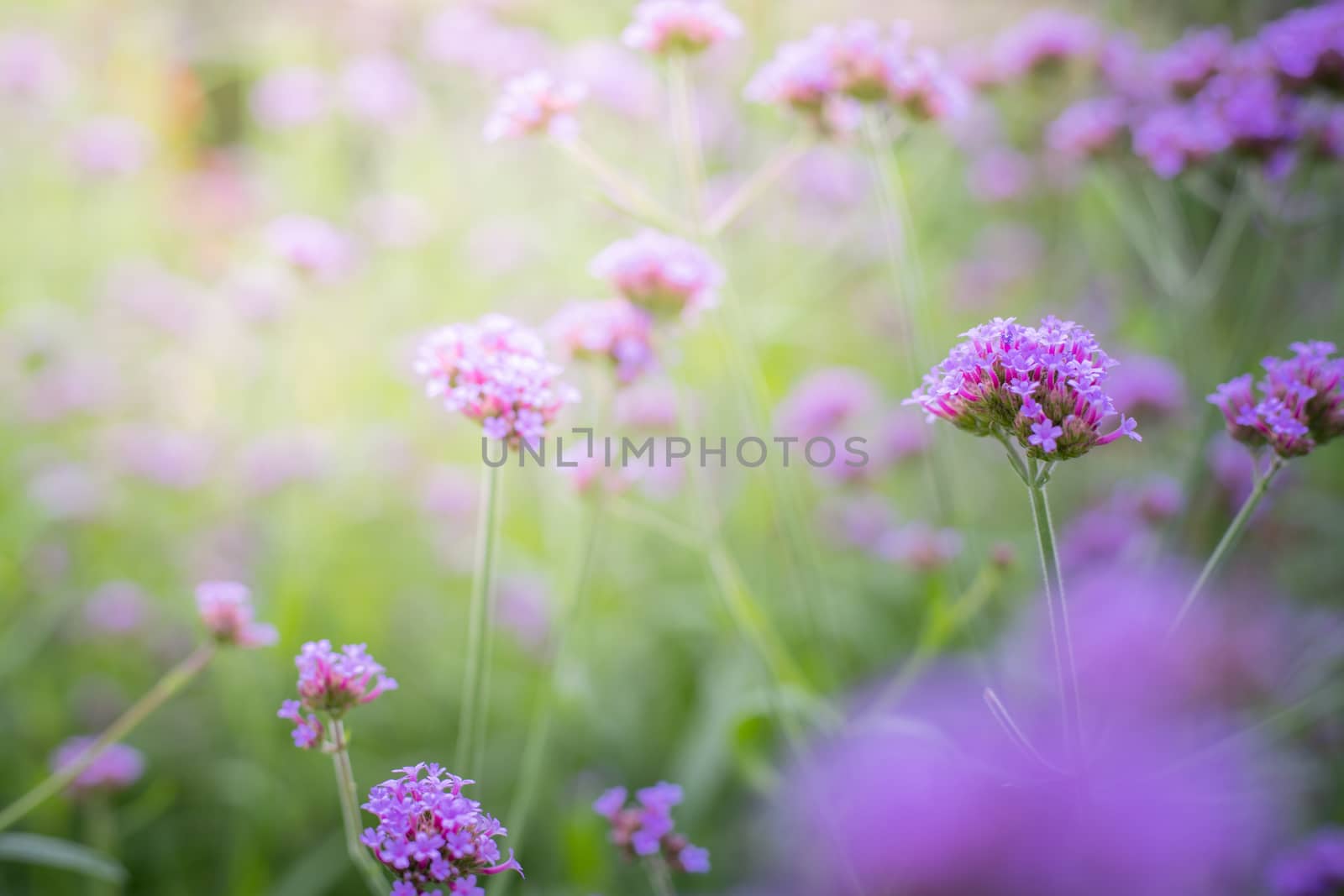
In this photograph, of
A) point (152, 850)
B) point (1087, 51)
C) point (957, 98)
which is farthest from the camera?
point (1087, 51)

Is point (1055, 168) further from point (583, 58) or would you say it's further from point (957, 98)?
point (957, 98)

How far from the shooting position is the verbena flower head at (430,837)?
2.60ft

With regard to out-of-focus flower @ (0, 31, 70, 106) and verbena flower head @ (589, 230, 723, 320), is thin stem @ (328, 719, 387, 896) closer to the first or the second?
→ verbena flower head @ (589, 230, 723, 320)

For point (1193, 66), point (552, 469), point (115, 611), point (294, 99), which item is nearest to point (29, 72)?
point (294, 99)

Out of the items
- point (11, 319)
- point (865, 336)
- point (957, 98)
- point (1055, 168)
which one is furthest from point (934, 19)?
point (11, 319)

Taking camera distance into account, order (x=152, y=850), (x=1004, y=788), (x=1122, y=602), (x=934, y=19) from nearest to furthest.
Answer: (x=1004, y=788)
(x=1122, y=602)
(x=152, y=850)
(x=934, y=19)

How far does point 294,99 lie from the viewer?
3.34 meters

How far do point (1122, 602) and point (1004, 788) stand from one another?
60 centimetres

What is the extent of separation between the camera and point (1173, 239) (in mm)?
2180

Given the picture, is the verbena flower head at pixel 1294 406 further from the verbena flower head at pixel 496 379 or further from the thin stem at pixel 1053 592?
the verbena flower head at pixel 496 379

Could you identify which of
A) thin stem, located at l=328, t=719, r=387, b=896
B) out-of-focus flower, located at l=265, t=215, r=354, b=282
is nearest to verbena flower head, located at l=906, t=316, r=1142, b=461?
thin stem, located at l=328, t=719, r=387, b=896

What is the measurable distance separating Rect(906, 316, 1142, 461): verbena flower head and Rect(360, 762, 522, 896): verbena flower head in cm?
60

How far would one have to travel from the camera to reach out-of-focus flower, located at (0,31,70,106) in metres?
3.03

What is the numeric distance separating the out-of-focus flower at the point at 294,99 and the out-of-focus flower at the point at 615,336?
2517 millimetres
